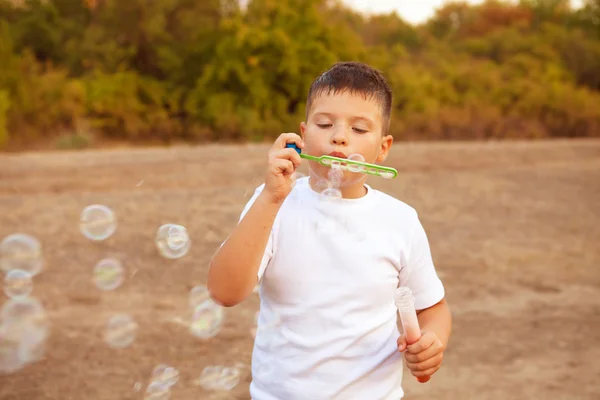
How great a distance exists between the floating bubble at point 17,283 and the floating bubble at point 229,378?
4.59 feet

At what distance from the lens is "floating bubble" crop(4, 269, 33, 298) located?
3.60m

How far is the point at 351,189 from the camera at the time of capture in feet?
4.79

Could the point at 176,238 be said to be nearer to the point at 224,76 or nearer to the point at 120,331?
the point at 120,331

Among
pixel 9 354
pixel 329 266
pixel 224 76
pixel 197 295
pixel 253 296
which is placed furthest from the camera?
pixel 224 76

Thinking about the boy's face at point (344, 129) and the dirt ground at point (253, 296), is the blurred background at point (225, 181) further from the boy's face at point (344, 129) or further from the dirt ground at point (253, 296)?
the boy's face at point (344, 129)

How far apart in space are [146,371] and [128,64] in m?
12.6

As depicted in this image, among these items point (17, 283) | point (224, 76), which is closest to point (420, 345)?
point (17, 283)

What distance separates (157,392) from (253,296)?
3.72 feet

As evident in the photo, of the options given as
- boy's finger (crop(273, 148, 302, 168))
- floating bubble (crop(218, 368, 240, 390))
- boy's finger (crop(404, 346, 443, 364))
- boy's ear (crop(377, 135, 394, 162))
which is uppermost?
boy's finger (crop(273, 148, 302, 168))

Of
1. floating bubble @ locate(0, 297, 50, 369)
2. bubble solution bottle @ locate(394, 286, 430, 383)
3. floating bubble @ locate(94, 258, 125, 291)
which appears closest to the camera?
bubble solution bottle @ locate(394, 286, 430, 383)

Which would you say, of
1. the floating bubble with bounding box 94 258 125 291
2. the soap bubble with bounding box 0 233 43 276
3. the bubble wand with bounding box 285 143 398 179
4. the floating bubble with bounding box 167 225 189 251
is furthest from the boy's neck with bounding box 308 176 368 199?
the soap bubble with bounding box 0 233 43 276

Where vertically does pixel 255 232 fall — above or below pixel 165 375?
above

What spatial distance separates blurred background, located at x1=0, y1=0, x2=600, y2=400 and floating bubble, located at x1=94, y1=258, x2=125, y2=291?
0.02 m

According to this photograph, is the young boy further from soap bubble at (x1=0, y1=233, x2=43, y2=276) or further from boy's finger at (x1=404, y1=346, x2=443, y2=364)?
soap bubble at (x1=0, y1=233, x2=43, y2=276)
